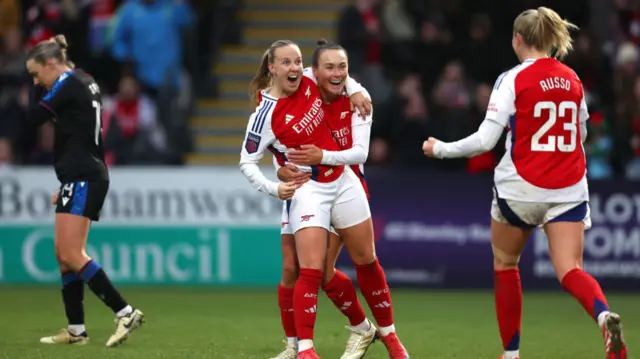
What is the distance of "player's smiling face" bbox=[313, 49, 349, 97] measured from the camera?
322 inches

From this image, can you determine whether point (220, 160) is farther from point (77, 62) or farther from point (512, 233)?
point (512, 233)

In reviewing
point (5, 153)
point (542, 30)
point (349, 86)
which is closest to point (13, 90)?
point (5, 153)

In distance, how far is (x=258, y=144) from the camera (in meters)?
8.12

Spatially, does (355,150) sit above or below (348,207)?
above

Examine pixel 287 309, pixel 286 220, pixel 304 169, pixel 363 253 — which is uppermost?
pixel 304 169

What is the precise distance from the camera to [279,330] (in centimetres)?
1051

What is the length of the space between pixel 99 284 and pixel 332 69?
276 centimetres

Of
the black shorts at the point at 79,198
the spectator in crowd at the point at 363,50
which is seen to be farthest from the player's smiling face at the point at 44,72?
the spectator in crowd at the point at 363,50

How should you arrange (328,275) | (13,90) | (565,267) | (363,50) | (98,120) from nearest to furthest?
(565,267) → (328,275) → (98,120) → (13,90) → (363,50)

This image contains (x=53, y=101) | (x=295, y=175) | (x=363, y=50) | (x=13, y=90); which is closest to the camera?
(x=295, y=175)

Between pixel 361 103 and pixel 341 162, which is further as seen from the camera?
pixel 361 103

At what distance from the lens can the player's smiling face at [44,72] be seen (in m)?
9.48

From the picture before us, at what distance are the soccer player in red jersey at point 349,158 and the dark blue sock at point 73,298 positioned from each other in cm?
253

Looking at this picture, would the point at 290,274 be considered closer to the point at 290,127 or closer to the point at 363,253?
the point at 363,253
